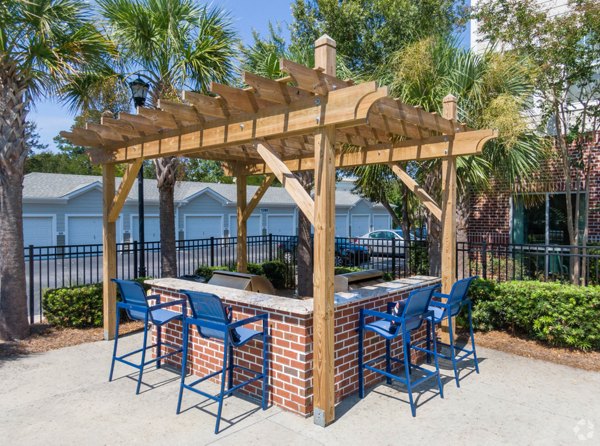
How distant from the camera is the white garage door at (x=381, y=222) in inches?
1272

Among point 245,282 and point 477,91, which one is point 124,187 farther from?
point 477,91

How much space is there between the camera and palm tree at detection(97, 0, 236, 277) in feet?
22.9

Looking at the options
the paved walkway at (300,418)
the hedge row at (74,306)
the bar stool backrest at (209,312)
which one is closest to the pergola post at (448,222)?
the paved walkway at (300,418)

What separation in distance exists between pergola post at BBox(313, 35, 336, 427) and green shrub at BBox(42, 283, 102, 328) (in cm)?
463

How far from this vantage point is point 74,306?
258 inches

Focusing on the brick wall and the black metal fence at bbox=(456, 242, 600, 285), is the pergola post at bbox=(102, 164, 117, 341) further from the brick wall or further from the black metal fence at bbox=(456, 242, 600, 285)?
the brick wall

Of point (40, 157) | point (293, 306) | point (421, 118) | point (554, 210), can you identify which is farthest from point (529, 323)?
point (40, 157)

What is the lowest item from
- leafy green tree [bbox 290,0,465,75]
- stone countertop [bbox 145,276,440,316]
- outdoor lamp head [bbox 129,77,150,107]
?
stone countertop [bbox 145,276,440,316]

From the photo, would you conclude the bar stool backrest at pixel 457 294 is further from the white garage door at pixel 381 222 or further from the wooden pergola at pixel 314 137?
the white garage door at pixel 381 222

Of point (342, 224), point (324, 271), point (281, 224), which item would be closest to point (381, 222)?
point (342, 224)

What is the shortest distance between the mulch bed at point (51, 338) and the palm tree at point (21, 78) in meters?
0.23

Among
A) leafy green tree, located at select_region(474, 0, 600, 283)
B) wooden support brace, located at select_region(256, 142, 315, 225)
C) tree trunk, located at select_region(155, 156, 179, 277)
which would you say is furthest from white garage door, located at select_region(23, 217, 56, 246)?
leafy green tree, located at select_region(474, 0, 600, 283)

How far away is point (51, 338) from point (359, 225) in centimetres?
2553

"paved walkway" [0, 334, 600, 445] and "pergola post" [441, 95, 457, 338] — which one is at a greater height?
"pergola post" [441, 95, 457, 338]
